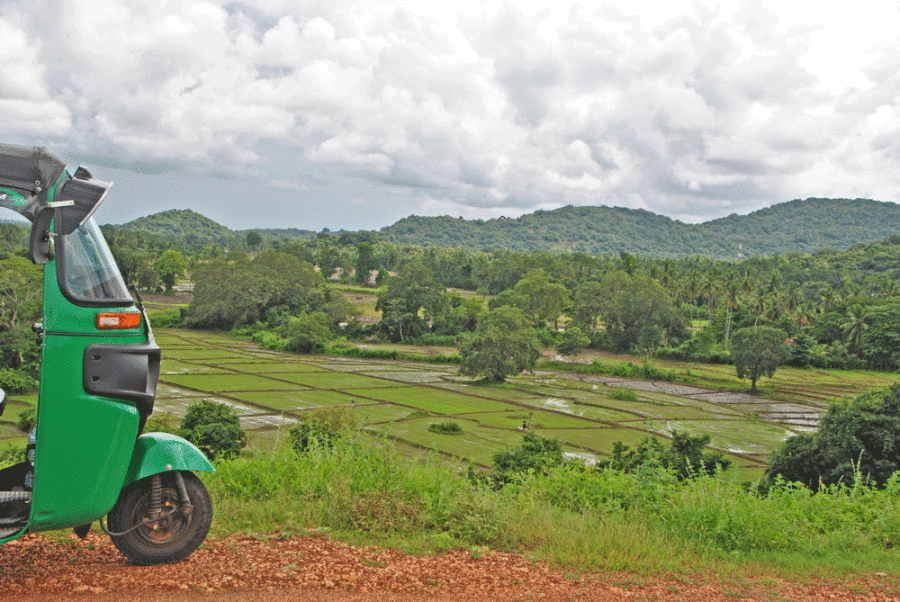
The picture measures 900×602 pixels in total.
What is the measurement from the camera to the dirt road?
157 inches

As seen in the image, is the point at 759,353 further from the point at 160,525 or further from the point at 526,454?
the point at 160,525

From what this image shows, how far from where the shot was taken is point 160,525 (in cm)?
443

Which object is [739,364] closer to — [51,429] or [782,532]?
[782,532]

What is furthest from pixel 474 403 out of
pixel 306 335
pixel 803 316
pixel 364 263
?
pixel 364 263

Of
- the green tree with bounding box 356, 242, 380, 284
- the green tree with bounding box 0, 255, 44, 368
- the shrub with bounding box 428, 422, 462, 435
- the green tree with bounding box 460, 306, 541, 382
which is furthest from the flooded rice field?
the green tree with bounding box 356, 242, 380, 284

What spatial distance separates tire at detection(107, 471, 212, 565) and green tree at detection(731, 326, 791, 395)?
57424mm

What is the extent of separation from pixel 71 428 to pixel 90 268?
0.96 m

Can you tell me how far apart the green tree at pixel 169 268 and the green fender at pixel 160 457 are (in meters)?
102

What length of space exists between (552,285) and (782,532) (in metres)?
80.9

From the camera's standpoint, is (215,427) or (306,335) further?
(306,335)

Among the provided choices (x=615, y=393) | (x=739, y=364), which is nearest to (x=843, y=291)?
(x=739, y=364)

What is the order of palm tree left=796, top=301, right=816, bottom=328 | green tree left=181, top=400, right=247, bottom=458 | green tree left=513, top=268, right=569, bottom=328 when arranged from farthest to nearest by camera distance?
green tree left=513, top=268, right=569, bottom=328 < palm tree left=796, top=301, right=816, bottom=328 < green tree left=181, top=400, right=247, bottom=458

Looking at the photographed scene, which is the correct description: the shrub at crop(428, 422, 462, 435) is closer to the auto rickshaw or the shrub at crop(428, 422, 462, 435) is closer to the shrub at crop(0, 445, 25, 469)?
the shrub at crop(0, 445, 25, 469)

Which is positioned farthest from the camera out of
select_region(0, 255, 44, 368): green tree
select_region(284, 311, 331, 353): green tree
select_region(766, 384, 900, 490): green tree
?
select_region(284, 311, 331, 353): green tree
